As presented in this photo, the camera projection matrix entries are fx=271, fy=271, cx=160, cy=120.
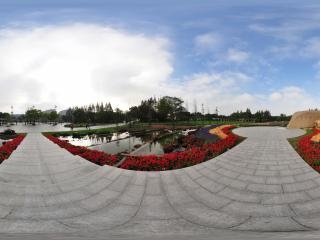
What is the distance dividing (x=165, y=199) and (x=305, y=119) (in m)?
22.4

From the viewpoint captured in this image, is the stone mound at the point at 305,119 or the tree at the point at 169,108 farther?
Answer: the tree at the point at 169,108

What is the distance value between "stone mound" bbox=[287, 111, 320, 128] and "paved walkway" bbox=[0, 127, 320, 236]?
1672 centimetres

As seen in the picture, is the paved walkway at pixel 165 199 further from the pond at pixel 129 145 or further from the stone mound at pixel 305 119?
the stone mound at pixel 305 119

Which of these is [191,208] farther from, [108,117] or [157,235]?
[108,117]

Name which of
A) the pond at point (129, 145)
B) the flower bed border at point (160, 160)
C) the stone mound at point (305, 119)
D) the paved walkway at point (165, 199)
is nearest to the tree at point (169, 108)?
the pond at point (129, 145)

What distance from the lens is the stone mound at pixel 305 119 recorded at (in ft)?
78.6

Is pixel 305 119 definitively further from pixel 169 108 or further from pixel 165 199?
pixel 169 108

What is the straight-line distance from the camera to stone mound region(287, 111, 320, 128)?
24.0m

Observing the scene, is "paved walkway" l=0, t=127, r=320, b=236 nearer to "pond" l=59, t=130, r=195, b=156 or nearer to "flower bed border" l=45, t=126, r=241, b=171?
"flower bed border" l=45, t=126, r=241, b=171

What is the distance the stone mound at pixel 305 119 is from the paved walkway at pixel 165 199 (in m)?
16.7

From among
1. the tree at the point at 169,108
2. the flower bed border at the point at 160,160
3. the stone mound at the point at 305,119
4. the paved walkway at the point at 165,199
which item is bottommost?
the paved walkway at the point at 165,199

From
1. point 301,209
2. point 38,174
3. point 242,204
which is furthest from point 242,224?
point 38,174

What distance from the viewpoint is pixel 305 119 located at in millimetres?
24281

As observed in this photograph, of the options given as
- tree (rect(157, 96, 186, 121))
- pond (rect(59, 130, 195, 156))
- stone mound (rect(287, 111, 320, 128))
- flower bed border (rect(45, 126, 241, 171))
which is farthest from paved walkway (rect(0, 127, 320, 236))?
tree (rect(157, 96, 186, 121))
